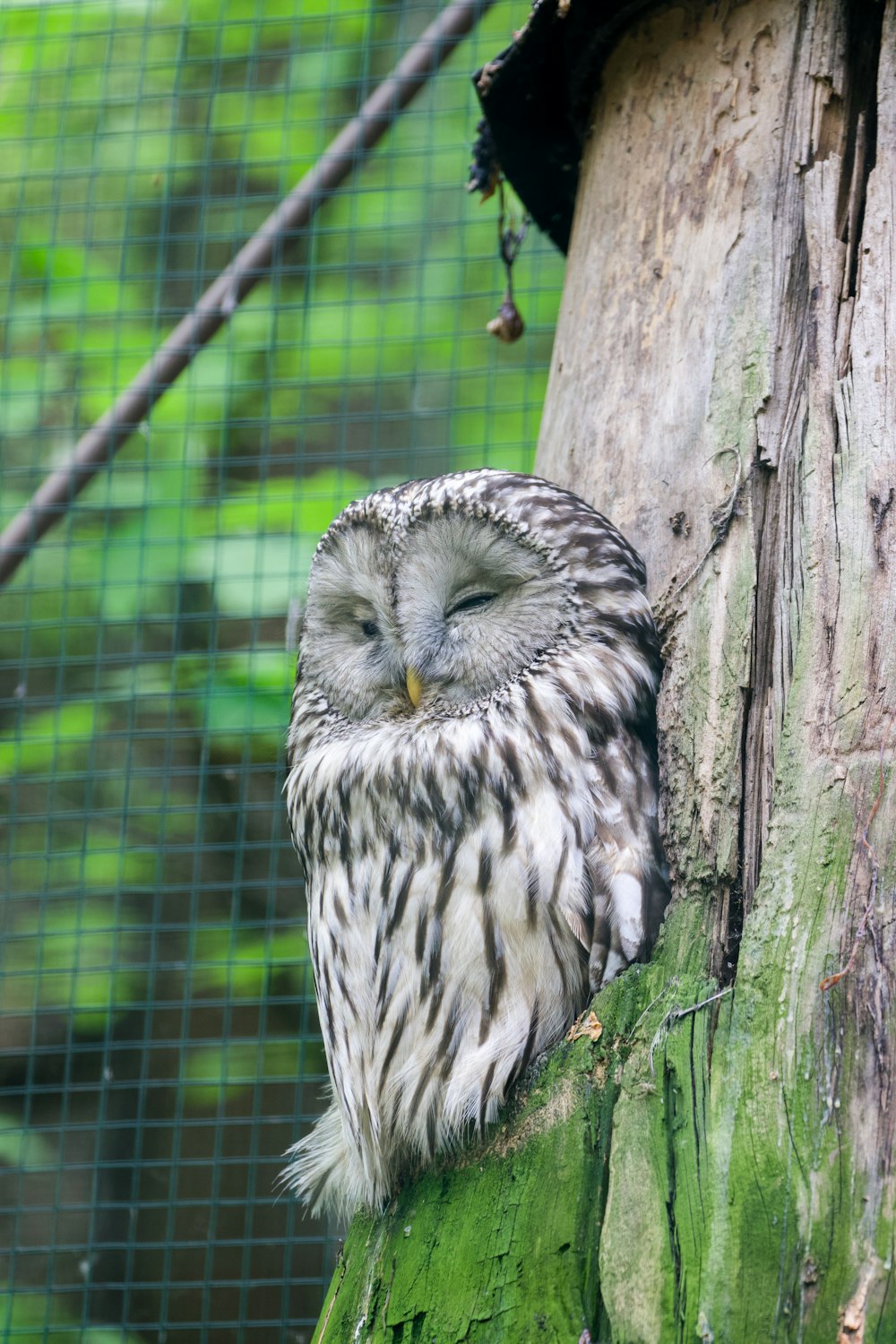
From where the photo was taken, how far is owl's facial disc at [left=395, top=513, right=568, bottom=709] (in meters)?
2.21

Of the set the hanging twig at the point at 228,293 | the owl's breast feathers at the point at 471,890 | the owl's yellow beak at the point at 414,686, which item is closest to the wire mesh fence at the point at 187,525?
the hanging twig at the point at 228,293

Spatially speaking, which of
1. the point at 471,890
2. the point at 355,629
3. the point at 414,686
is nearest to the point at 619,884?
the point at 471,890

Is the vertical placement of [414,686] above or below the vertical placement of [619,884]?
above

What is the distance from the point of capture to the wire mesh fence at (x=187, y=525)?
4172 millimetres

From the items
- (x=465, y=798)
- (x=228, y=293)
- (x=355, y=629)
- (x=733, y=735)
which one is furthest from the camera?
(x=228, y=293)

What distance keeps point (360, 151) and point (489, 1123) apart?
2960mm

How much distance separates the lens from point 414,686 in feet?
7.43

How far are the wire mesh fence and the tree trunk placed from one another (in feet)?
5.16

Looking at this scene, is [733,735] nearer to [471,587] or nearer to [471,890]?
[471,890]

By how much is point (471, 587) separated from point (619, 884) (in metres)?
0.58

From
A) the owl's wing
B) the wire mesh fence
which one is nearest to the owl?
the owl's wing

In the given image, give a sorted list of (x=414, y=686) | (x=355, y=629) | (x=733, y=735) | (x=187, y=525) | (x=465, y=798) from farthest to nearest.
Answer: (x=187, y=525)
(x=355, y=629)
(x=414, y=686)
(x=465, y=798)
(x=733, y=735)

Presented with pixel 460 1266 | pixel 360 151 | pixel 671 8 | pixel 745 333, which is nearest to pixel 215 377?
pixel 360 151

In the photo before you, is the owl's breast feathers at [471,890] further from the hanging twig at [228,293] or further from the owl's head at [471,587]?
the hanging twig at [228,293]
